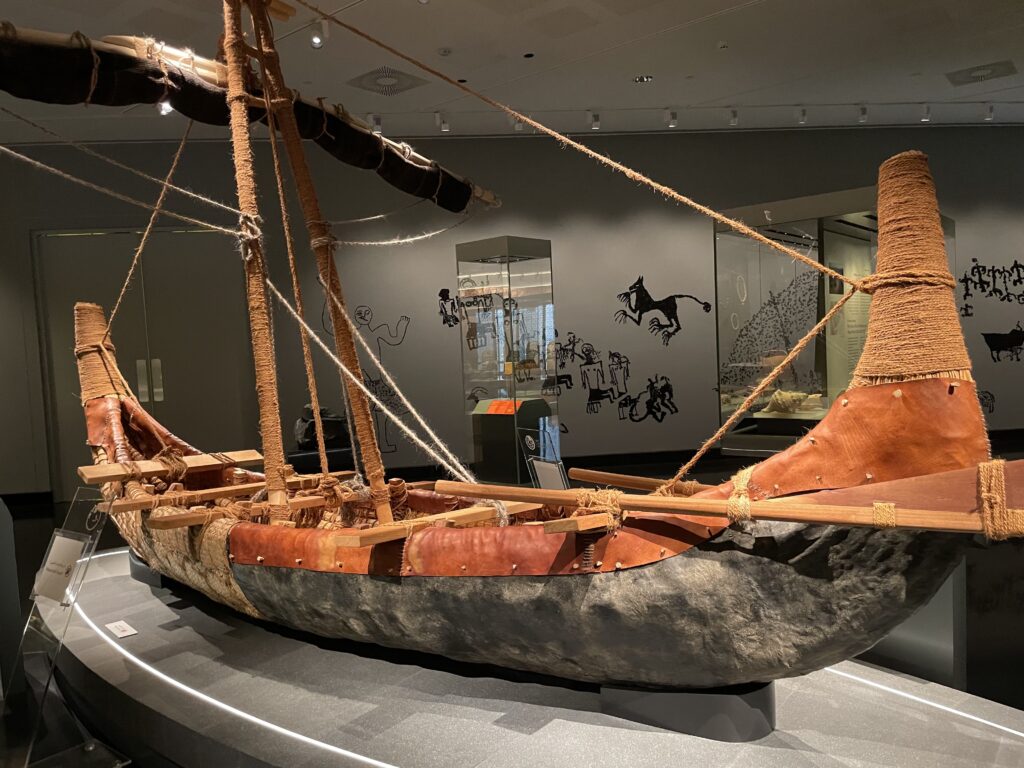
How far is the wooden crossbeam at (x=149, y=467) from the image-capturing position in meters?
3.14

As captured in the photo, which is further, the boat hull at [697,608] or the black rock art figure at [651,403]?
the black rock art figure at [651,403]

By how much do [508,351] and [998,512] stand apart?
14.8ft

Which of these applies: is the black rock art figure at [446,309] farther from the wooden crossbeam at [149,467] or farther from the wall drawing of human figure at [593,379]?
the wooden crossbeam at [149,467]

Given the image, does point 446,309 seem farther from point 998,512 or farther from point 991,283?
point 998,512

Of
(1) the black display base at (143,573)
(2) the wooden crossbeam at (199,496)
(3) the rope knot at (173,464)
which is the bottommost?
(1) the black display base at (143,573)

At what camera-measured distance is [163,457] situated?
361 cm

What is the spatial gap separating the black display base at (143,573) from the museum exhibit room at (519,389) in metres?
0.04

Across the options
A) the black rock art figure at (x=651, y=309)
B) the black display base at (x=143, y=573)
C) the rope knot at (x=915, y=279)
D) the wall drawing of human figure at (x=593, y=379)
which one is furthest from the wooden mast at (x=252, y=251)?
the black rock art figure at (x=651, y=309)

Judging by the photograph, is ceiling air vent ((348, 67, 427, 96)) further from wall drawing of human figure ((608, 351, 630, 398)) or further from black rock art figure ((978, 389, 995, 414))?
black rock art figure ((978, 389, 995, 414))

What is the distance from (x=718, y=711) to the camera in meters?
2.02

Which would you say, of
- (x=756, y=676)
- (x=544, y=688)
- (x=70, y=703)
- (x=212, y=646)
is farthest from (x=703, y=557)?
(x=70, y=703)

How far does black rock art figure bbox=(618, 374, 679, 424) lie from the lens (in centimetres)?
759

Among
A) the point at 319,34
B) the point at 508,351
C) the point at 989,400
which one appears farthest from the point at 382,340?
the point at 989,400

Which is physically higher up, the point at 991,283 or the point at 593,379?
the point at 991,283
